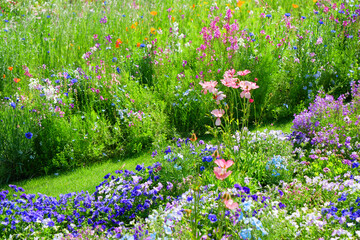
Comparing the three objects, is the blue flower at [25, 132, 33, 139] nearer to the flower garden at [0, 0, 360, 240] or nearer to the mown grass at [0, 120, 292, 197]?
the flower garden at [0, 0, 360, 240]

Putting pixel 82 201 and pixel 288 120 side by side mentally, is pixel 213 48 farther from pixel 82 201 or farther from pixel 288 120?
pixel 82 201

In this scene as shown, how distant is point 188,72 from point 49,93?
181cm

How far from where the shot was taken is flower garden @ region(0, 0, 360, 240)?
3.12 metres

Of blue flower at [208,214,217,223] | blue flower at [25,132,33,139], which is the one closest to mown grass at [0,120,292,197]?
blue flower at [25,132,33,139]

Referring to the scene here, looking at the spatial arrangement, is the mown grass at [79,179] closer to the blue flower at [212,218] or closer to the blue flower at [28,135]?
the blue flower at [28,135]

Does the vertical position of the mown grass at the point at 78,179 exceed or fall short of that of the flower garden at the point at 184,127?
it falls short

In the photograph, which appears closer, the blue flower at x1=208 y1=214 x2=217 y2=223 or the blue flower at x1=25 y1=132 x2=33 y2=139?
the blue flower at x1=208 y1=214 x2=217 y2=223

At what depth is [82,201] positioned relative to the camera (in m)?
3.79

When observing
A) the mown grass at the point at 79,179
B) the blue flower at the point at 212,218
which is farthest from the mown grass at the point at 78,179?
the blue flower at the point at 212,218

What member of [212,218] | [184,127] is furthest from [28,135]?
[212,218]

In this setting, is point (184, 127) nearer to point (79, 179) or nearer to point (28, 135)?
point (79, 179)

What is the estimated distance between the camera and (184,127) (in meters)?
5.51

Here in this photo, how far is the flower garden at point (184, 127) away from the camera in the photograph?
3125mm

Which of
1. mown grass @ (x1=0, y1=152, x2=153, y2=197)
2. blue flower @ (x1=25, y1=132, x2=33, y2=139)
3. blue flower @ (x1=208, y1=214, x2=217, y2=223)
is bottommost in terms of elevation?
mown grass @ (x1=0, y1=152, x2=153, y2=197)
